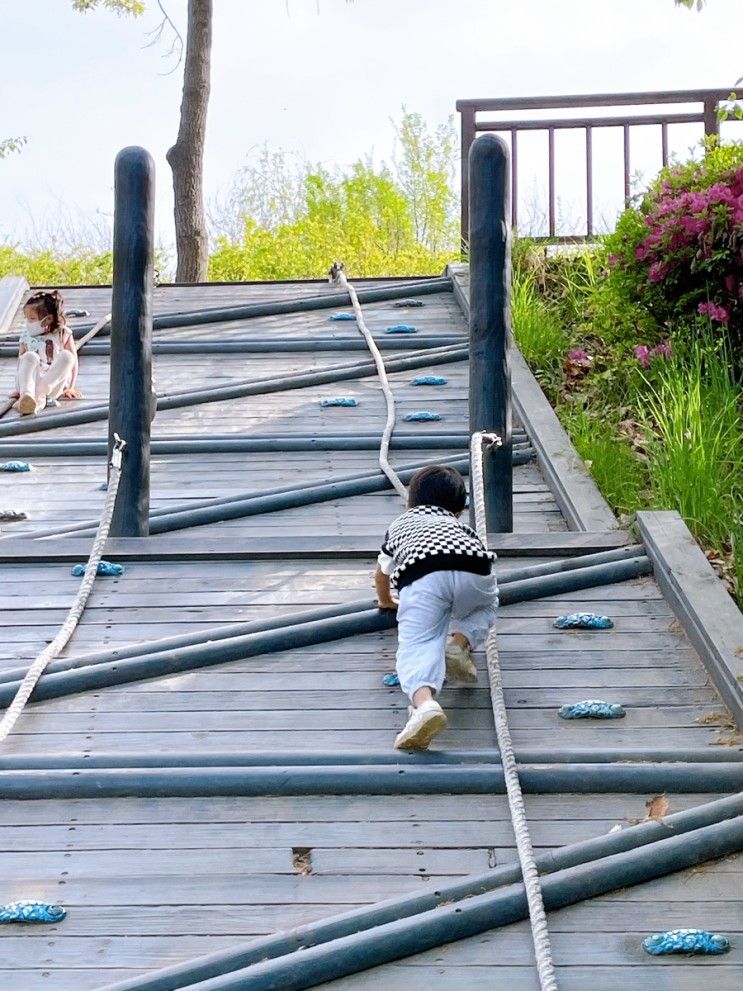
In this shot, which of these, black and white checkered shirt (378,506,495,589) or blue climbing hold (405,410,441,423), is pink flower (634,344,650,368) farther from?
black and white checkered shirt (378,506,495,589)

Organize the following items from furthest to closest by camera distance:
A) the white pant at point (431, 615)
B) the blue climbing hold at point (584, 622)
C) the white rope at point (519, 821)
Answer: the blue climbing hold at point (584, 622), the white pant at point (431, 615), the white rope at point (519, 821)

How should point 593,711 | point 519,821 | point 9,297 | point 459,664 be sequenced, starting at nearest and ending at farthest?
point 519,821 → point 593,711 → point 459,664 → point 9,297

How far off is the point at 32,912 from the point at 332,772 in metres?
0.78

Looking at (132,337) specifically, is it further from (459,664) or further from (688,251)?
(688,251)

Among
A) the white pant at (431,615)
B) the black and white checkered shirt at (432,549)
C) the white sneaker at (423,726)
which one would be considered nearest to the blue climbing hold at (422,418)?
the black and white checkered shirt at (432,549)

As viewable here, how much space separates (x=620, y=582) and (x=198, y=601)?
4.44ft

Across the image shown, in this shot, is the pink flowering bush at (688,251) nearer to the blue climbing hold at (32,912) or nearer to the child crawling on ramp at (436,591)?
the child crawling on ramp at (436,591)

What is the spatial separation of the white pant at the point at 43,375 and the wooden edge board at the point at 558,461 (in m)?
2.34

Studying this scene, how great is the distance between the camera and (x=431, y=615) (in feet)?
12.0

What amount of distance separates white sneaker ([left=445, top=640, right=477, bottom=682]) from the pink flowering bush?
3530mm

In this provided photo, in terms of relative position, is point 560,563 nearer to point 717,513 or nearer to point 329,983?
point 717,513

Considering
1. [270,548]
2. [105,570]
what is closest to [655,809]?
[270,548]

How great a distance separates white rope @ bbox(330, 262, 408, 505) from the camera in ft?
18.9

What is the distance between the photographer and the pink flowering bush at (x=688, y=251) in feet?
22.0
